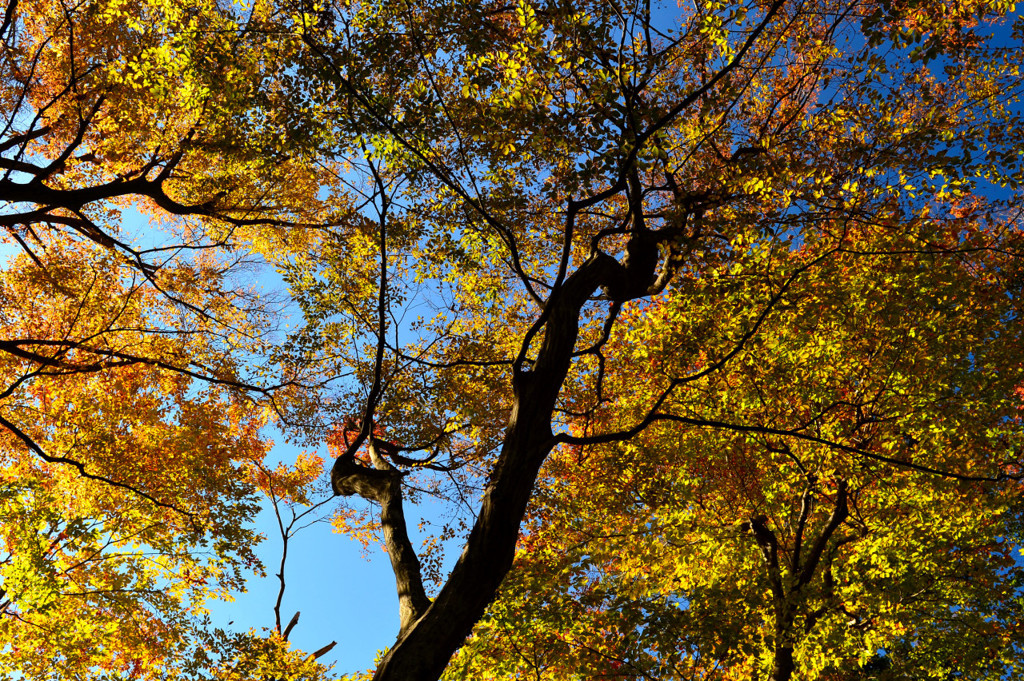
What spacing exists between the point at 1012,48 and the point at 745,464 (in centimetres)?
686

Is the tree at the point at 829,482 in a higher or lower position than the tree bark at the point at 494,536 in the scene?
higher

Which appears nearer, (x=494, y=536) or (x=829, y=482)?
(x=494, y=536)

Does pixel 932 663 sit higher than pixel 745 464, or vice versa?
pixel 745 464

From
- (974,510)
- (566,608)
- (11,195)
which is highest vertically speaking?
(11,195)

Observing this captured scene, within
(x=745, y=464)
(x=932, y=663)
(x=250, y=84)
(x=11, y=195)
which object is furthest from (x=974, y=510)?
(x=11, y=195)

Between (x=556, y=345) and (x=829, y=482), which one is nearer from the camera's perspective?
(x=556, y=345)

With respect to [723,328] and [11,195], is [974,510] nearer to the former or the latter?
[723,328]

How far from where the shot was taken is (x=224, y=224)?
1114cm

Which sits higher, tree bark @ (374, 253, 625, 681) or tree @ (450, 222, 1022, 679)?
tree @ (450, 222, 1022, 679)

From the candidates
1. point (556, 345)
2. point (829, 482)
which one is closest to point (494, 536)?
point (556, 345)

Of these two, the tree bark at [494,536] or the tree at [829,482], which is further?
the tree at [829,482]

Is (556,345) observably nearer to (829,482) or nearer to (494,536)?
(494,536)

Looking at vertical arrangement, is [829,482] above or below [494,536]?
above

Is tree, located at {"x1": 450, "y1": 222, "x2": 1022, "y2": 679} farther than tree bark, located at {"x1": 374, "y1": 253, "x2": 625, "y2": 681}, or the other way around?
tree, located at {"x1": 450, "y1": 222, "x2": 1022, "y2": 679}
